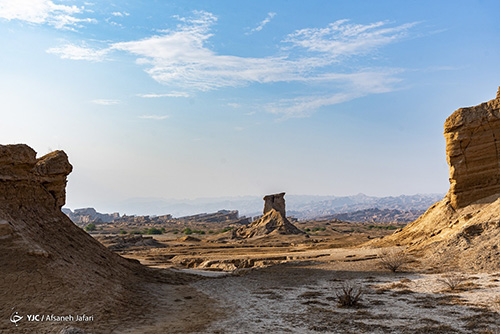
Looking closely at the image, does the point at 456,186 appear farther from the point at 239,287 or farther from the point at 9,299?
the point at 9,299

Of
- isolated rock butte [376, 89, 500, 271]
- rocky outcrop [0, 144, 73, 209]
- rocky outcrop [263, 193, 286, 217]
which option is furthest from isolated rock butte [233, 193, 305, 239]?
rocky outcrop [0, 144, 73, 209]

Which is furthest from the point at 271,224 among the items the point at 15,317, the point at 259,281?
the point at 15,317

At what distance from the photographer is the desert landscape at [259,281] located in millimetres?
9406

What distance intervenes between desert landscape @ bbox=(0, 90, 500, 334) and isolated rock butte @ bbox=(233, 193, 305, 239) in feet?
79.5

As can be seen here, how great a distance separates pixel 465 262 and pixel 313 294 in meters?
8.59

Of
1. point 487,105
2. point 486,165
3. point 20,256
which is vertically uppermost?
point 487,105

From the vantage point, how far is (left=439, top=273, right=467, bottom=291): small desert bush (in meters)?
13.2

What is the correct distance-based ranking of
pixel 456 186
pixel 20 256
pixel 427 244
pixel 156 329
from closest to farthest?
1. pixel 156 329
2. pixel 20 256
3. pixel 427 244
4. pixel 456 186

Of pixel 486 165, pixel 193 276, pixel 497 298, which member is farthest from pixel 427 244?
pixel 193 276

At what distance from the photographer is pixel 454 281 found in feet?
47.0

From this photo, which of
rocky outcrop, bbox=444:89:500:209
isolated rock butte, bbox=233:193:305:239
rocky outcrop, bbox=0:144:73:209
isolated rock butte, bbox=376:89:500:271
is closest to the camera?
rocky outcrop, bbox=0:144:73:209

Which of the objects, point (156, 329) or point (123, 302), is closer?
point (156, 329)

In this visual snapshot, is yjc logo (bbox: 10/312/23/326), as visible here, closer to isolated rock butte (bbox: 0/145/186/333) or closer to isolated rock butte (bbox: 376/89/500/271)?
isolated rock butte (bbox: 0/145/186/333)

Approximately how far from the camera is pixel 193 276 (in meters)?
18.7
